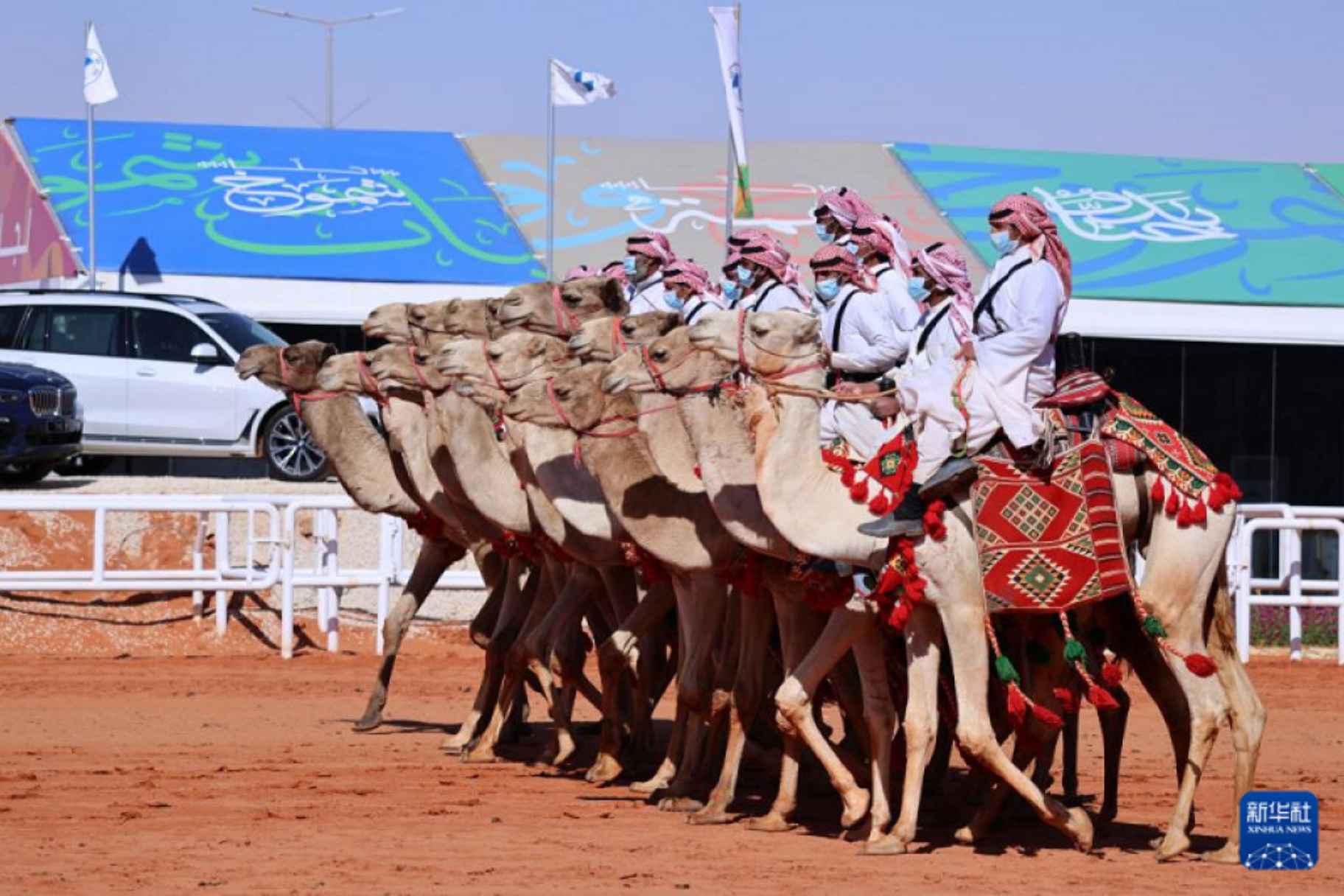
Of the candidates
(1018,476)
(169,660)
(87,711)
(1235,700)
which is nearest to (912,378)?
(1018,476)

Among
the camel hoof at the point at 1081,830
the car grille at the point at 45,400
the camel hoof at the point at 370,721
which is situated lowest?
the camel hoof at the point at 370,721

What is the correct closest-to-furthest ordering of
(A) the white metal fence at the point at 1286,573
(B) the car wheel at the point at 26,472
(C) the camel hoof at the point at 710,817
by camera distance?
(C) the camel hoof at the point at 710,817, (A) the white metal fence at the point at 1286,573, (B) the car wheel at the point at 26,472

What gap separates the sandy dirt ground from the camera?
9.20 m

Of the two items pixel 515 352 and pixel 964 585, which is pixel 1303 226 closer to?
pixel 515 352

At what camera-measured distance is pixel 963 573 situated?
971 cm

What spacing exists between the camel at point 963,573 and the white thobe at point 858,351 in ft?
3.37

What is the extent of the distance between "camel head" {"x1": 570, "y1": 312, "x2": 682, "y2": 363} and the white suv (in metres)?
11.4

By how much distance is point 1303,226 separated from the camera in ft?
96.9

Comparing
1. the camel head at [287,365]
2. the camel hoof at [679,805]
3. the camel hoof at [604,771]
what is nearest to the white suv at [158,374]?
the camel head at [287,365]

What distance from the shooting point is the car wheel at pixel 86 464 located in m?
24.5

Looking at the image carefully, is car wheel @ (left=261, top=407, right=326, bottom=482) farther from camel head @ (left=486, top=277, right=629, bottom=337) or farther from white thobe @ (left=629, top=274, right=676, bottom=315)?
camel head @ (left=486, top=277, right=629, bottom=337)

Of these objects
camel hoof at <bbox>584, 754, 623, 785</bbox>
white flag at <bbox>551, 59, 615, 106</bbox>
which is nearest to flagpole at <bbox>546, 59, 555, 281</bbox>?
white flag at <bbox>551, 59, 615, 106</bbox>

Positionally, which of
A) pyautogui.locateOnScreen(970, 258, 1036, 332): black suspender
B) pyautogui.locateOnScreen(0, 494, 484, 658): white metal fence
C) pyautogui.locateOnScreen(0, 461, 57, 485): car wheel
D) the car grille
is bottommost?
pyautogui.locateOnScreen(0, 494, 484, 658): white metal fence

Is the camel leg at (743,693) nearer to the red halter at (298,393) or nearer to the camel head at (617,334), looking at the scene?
the camel head at (617,334)
